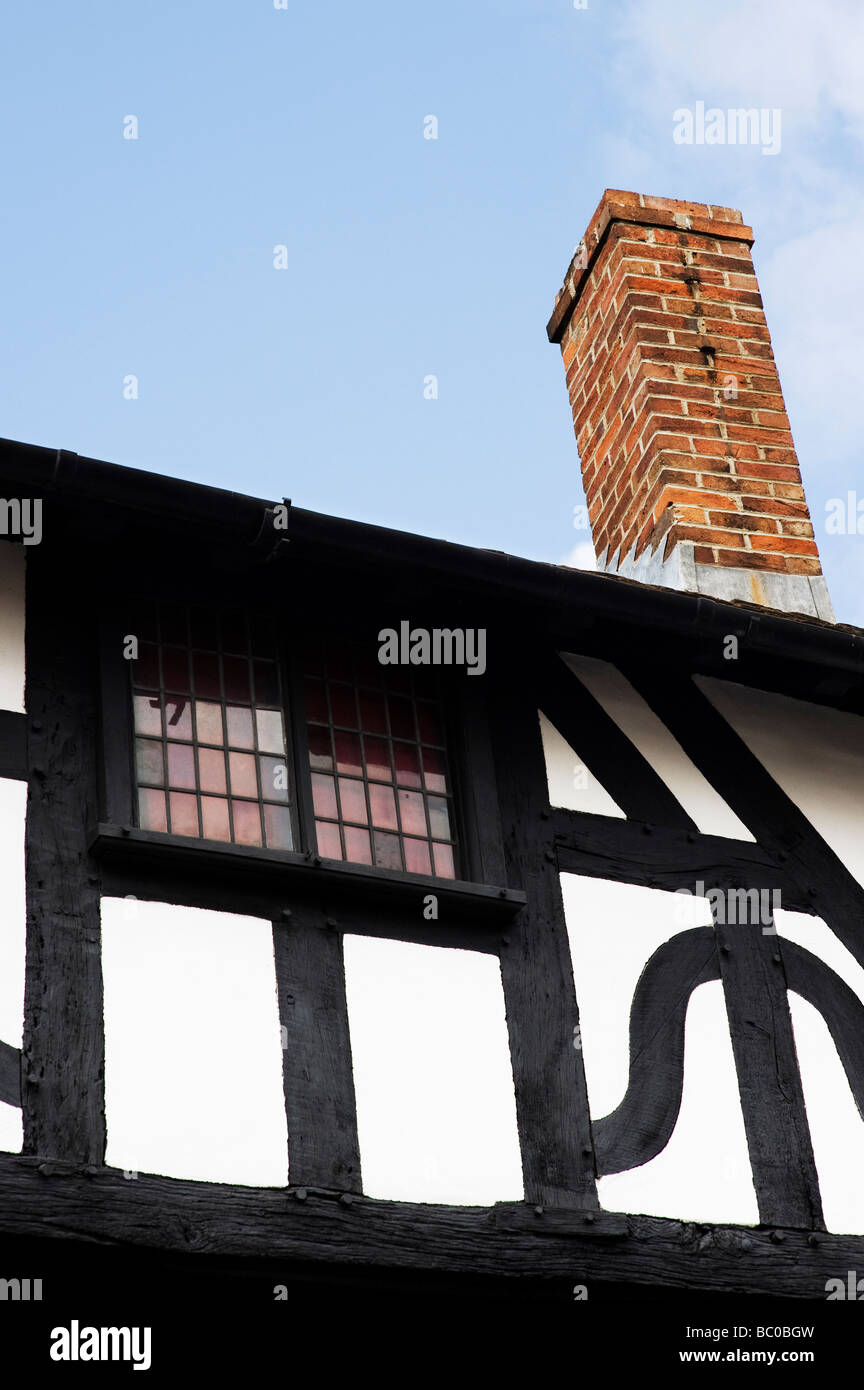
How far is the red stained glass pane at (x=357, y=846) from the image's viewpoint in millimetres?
5246

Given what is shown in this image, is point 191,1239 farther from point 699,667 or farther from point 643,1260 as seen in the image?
point 699,667

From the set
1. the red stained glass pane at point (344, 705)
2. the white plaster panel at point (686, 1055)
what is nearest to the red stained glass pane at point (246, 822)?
the red stained glass pane at point (344, 705)

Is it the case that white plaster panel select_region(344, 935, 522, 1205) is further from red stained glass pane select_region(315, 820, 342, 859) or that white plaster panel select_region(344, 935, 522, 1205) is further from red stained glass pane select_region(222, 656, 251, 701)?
red stained glass pane select_region(222, 656, 251, 701)

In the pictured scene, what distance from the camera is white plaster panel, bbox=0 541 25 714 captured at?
5020 millimetres

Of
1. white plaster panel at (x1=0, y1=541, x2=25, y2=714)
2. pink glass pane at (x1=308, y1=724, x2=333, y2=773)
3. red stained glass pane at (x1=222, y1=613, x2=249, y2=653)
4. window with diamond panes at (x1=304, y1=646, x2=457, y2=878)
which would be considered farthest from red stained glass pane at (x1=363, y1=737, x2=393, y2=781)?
white plaster panel at (x1=0, y1=541, x2=25, y2=714)

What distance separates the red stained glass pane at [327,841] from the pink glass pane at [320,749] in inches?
8.0

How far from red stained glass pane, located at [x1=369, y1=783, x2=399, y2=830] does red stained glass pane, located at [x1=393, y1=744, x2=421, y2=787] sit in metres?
0.09

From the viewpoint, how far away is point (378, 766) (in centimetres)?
549

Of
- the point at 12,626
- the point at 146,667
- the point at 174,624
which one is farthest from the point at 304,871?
the point at 12,626

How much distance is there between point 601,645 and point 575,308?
3.00 m

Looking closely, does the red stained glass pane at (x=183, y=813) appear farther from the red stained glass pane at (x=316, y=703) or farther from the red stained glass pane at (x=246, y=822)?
the red stained glass pane at (x=316, y=703)

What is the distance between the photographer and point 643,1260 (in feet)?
16.1
